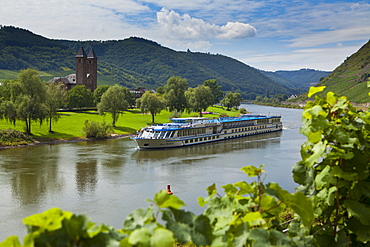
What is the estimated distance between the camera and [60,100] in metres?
61.0

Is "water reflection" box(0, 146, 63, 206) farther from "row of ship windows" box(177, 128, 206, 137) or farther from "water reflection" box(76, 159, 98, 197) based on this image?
"row of ship windows" box(177, 128, 206, 137)

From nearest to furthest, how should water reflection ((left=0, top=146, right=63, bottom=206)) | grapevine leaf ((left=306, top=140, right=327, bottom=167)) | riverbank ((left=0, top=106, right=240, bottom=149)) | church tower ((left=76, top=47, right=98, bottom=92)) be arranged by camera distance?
grapevine leaf ((left=306, top=140, right=327, bottom=167)) → water reflection ((left=0, top=146, right=63, bottom=206)) → riverbank ((left=0, top=106, right=240, bottom=149)) → church tower ((left=76, top=47, right=98, bottom=92))

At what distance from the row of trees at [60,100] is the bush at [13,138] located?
227 cm

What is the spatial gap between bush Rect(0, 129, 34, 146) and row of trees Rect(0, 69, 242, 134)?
89.2 inches

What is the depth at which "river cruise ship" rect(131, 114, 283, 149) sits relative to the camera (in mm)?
42475

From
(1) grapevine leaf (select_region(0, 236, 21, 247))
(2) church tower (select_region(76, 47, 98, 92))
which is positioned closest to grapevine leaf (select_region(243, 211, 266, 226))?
(1) grapevine leaf (select_region(0, 236, 21, 247))

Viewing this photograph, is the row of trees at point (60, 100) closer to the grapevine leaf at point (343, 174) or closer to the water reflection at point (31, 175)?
the water reflection at point (31, 175)

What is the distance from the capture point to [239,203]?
9.93 feet

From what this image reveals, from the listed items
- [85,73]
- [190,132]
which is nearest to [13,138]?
[190,132]

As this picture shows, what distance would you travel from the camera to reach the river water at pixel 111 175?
19828 mm

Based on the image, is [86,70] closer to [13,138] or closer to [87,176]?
[13,138]

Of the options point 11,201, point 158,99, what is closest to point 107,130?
point 158,99

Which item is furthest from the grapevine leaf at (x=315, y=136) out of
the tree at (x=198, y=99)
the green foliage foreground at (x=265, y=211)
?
the tree at (x=198, y=99)

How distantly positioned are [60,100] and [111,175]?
38.0m
